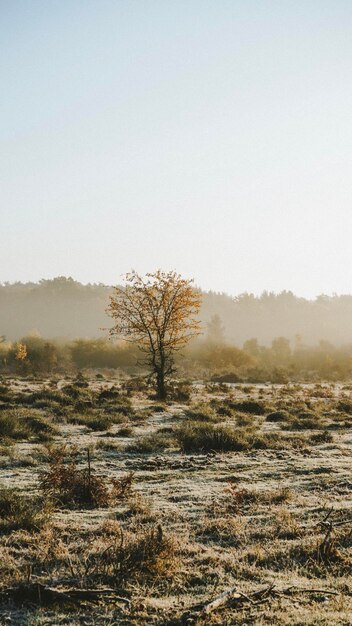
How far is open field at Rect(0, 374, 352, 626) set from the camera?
4.89 m

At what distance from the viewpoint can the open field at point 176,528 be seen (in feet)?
16.1

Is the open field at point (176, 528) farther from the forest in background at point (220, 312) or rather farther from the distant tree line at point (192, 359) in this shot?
the forest in background at point (220, 312)

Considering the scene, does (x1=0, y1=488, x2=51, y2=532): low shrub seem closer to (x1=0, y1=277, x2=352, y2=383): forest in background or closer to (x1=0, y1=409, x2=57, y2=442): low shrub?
(x1=0, y1=409, x2=57, y2=442): low shrub

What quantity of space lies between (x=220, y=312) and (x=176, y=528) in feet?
577

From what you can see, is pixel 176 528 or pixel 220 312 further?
pixel 220 312

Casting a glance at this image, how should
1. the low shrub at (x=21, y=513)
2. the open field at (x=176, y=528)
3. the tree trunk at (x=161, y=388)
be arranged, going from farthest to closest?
the tree trunk at (x=161, y=388)
the low shrub at (x=21, y=513)
the open field at (x=176, y=528)

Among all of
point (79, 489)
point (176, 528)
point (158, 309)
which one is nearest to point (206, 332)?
point (158, 309)

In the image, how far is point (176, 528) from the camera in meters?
7.35

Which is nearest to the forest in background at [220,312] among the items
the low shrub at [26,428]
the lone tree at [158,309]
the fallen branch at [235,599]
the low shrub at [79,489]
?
the lone tree at [158,309]

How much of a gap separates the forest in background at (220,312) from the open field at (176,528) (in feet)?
416

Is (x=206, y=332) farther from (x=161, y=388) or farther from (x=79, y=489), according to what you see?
(x=79, y=489)

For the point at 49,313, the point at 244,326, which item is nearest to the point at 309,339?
the point at 244,326

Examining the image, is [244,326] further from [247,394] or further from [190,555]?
[190,555]

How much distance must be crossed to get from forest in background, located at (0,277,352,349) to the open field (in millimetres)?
126682
